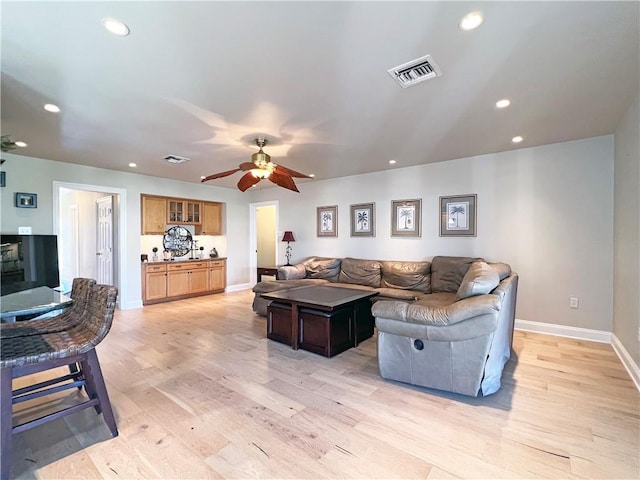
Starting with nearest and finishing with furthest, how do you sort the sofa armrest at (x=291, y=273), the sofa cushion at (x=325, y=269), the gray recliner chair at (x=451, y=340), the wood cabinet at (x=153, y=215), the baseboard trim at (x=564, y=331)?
the gray recliner chair at (x=451, y=340)
the baseboard trim at (x=564, y=331)
the sofa armrest at (x=291, y=273)
the sofa cushion at (x=325, y=269)
the wood cabinet at (x=153, y=215)

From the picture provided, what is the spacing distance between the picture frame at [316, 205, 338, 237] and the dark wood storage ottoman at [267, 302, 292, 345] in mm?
2744

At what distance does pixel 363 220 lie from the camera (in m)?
5.67

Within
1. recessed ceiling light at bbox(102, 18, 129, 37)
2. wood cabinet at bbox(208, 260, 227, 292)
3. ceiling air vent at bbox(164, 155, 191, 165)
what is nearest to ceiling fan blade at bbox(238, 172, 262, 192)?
ceiling air vent at bbox(164, 155, 191, 165)

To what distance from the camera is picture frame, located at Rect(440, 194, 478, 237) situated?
452cm

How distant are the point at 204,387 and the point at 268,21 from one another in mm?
2684

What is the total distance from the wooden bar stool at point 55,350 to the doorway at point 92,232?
2859mm

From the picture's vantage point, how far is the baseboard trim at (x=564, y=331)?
3629mm

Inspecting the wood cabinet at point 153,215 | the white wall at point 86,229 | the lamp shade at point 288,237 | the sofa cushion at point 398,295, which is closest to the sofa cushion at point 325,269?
the lamp shade at point 288,237

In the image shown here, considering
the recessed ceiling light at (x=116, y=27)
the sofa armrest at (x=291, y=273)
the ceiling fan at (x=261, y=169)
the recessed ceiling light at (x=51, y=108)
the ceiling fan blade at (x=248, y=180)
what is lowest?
the sofa armrest at (x=291, y=273)

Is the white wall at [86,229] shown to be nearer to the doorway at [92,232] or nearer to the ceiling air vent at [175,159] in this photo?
the doorway at [92,232]

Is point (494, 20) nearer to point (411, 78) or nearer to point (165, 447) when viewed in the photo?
point (411, 78)

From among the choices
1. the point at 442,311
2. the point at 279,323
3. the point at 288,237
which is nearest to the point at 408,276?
the point at 279,323

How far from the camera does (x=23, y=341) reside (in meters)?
1.80

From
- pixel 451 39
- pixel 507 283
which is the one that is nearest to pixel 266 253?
pixel 507 283
